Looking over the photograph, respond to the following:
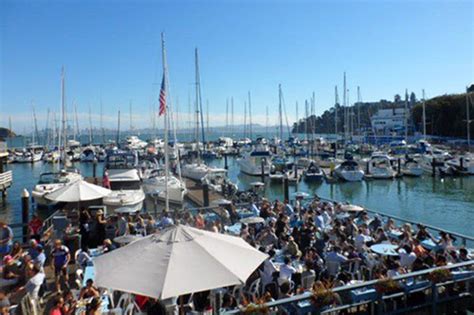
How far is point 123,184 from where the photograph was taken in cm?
2925

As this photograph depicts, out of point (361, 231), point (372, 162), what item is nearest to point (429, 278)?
point (361, 231)

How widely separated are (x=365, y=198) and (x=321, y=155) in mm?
30786

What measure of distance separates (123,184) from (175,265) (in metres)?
24.4

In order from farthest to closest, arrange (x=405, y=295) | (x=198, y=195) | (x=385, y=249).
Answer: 1. (x=198, y=195)
2. (x=385, y=249)
3. (x=405, y=295)

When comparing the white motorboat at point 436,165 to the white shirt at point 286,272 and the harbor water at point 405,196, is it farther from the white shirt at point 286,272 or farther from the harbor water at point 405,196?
the white shirt at point 286,272

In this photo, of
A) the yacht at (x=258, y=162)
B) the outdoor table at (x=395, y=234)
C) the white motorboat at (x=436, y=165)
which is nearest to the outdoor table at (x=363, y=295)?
the outdoor table at (x=395, y=234)

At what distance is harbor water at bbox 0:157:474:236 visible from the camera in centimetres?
2972

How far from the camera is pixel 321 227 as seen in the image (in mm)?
15227

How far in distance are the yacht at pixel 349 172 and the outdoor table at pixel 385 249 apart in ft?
113

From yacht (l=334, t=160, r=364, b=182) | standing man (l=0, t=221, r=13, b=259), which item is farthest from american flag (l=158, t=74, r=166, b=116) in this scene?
yacht (l=334, t=160, r=364, b=182)

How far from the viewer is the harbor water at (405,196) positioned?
97.5ft

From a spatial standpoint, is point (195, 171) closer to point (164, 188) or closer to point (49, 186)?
point (164, 188)

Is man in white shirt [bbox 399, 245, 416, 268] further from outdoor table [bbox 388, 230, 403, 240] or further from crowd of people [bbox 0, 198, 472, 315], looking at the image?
outdoor table [bbox 388, 230, 403, 240]

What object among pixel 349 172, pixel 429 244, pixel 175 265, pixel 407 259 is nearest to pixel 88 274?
pixel 175 265
